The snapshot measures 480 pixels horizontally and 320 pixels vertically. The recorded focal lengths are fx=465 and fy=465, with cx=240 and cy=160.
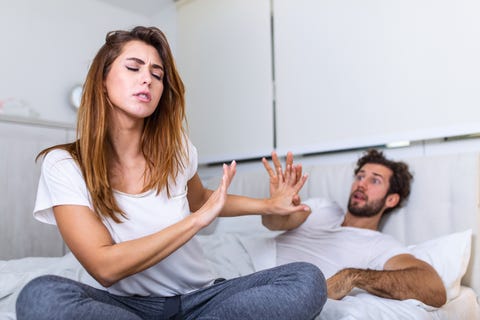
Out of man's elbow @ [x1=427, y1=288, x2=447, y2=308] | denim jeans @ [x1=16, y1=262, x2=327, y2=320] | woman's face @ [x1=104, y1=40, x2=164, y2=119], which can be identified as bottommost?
man's elbow @ [x1=427, y1=288, x2=447, y2=308]

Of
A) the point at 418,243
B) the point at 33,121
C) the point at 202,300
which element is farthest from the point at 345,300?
the point at 33,121

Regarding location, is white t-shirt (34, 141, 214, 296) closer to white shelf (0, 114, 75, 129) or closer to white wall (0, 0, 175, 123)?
white shelf (0, 114, 75, 129)

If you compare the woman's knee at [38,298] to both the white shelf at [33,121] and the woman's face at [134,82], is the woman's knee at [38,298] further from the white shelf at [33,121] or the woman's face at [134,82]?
the white shelf at [33,121]

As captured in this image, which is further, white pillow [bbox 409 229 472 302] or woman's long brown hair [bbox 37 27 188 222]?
white pillow [bbox 409 229 472 302]

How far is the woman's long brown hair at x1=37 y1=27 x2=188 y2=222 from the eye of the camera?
1.18 meters

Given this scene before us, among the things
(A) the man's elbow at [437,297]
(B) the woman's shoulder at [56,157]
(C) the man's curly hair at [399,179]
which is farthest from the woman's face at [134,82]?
(C) the man's curly hair at [399,179]

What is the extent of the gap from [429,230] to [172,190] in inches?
48.3

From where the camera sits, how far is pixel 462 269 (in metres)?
1.78

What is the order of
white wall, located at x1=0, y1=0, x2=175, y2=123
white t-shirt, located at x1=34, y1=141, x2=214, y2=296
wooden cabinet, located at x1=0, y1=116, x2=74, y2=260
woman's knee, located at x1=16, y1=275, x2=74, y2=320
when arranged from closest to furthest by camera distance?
woman's knee, located at x1=16, y1=275, x2=74, y2=320 → white t-shirt, located at x1=34, y1=141, x2=214, y2=296 → wooden cabinet, located at x1=0, y1=116, x2=74, y2=260 → white wall, located at x1=0, y1=0, x2=175, y2=123

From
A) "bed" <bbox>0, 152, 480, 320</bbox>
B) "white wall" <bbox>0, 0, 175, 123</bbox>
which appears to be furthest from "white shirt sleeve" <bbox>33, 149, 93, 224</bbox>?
"white wall" <bbox>0, 0, 175, 123</bbox>

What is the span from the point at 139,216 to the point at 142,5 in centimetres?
299

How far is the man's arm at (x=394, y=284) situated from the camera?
1550 millimetres

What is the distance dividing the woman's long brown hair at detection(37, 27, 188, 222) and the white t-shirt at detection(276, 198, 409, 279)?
811 mm

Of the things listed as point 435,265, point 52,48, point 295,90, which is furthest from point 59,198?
point 52,48
